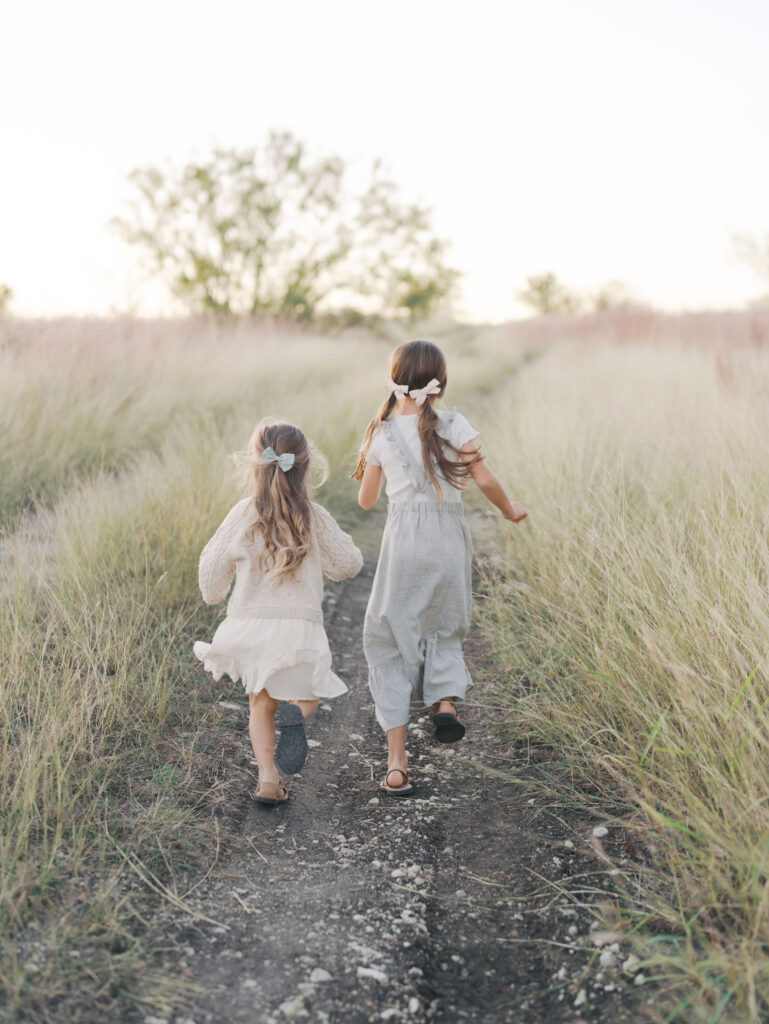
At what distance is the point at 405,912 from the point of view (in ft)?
7.68

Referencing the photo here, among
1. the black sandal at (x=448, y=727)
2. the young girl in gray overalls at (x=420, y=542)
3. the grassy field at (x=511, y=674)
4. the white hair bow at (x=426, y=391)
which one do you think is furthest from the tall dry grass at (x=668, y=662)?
the white hair bow at (x=426, y=391)

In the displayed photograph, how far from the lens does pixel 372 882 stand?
8.19 feet

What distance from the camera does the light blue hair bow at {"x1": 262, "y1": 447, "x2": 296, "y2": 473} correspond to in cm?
299

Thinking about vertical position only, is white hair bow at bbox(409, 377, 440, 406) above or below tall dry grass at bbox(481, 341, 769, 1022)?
above

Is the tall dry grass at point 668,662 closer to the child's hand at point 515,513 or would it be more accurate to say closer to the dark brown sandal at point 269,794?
the child's hand at point 515,513

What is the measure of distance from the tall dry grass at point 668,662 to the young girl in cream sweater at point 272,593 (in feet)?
2.82

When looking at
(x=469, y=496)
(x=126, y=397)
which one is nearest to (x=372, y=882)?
(x=469, y=496)

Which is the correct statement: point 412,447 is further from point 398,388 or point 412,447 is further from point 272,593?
point 272,593

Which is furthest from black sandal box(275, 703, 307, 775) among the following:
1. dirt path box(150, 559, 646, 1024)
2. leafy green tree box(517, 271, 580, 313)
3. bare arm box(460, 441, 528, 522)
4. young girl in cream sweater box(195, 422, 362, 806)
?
leafy green tree box(517, 271, 580, 313)

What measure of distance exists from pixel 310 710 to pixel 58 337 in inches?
260

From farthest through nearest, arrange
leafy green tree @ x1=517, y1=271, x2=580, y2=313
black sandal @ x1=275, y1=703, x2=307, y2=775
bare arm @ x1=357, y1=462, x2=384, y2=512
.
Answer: leafy green tree @ x1=517, y1=271, x2=580, y2=313
bare arm @ x1=357, y1=462, x2=384, y2=512
black sandal @ x1=275, y1=703, x2=307, y2=775

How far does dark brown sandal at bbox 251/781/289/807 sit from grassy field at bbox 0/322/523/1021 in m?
0.13

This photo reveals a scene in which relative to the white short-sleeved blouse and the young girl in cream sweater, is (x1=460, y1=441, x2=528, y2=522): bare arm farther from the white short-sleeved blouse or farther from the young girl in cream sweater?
the young girl in cream sweater

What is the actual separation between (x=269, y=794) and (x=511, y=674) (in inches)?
52.0
